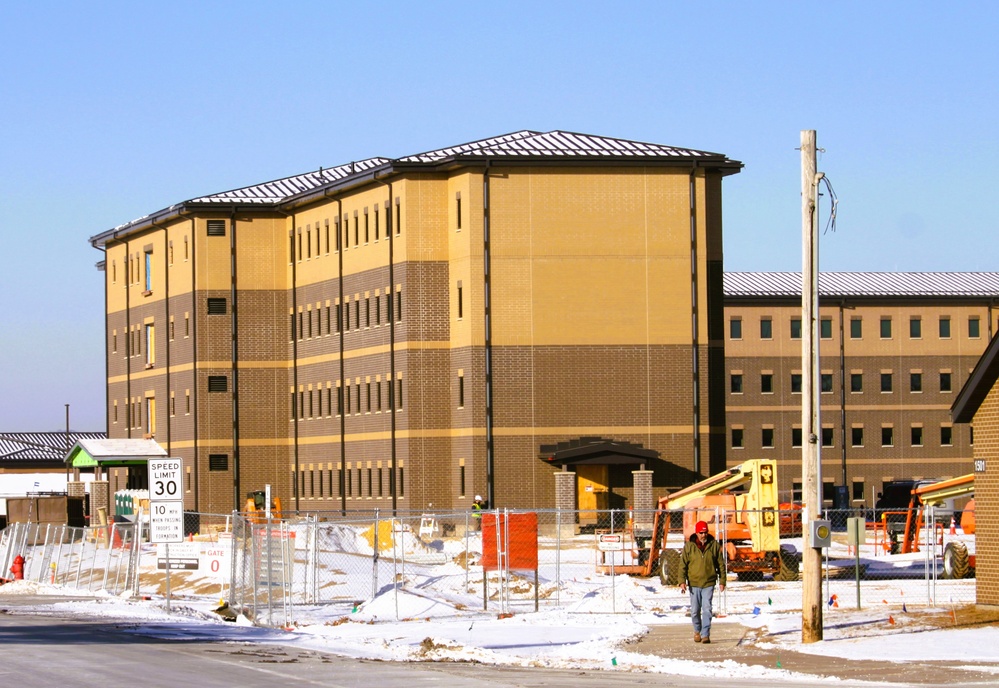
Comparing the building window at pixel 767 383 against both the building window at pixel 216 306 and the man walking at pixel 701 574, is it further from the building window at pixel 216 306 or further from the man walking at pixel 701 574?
the man walking at pixel 701 574

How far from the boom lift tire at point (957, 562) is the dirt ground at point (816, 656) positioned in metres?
10.4

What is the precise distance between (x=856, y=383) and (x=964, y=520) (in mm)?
50834

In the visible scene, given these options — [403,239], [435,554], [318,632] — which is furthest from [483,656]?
[403,239]

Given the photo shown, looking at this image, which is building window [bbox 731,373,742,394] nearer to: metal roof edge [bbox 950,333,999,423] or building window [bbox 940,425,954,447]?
→ building window [bbox 940,425,954,447]

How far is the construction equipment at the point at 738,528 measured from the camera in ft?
128

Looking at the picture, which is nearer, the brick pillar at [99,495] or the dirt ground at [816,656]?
the dirt ground at [816,656]

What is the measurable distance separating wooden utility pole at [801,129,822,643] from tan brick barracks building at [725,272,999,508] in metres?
77.1

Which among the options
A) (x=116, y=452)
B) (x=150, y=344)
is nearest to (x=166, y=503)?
(x=116, y=452)

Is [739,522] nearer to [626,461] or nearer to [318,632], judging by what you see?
[318,632]

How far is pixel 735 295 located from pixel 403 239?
131 ft

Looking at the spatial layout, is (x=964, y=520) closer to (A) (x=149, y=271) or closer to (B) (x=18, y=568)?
(B) (x=18, y=568)

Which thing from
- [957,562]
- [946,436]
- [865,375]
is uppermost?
[865,375]

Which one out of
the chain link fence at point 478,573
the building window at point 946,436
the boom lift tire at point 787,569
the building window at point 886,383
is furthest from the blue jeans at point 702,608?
the building window at point 946,436

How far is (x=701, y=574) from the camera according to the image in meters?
25.3
